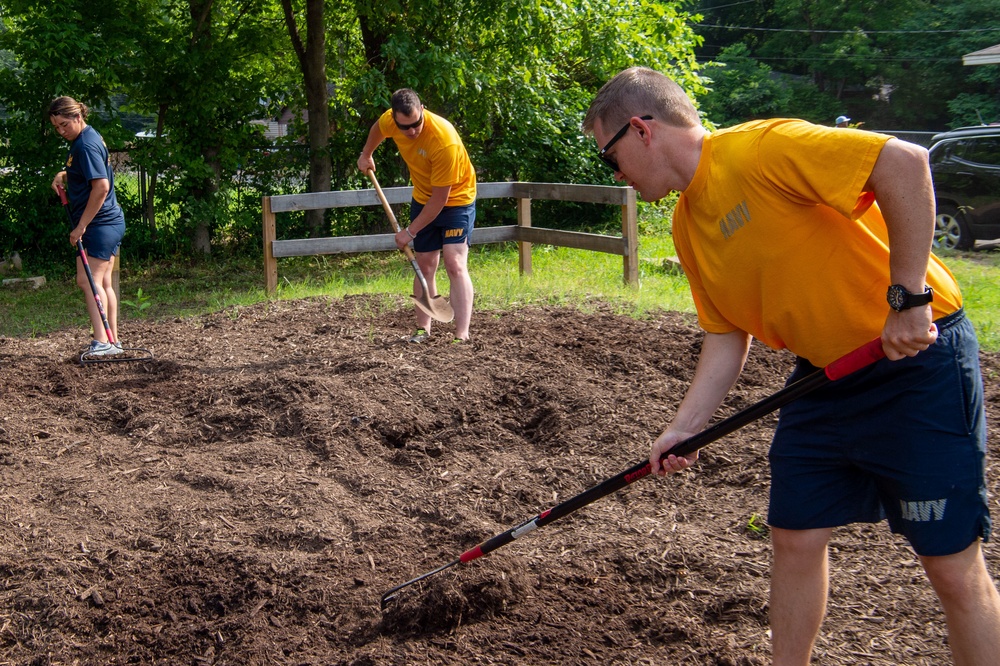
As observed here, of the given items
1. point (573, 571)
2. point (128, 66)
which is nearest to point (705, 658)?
point (573, 571)

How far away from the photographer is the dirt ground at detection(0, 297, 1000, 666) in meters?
3.27

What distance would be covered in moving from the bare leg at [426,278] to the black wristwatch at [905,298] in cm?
502

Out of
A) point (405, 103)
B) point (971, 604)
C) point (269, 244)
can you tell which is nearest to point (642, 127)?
point (971, 604)

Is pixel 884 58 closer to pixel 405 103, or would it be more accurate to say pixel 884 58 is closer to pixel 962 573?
pixel 405 103

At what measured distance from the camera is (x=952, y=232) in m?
12.6

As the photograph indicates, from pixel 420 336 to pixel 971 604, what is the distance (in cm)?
504

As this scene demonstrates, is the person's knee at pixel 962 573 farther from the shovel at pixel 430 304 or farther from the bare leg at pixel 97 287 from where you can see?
the bare leg at pixel 97 287

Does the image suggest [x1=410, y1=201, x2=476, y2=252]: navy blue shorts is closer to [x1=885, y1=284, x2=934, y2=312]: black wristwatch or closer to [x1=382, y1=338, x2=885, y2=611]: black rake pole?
[x1=382, y1=338, x2=885, y2=611]: black rake pole

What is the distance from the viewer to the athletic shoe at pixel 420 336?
6905 millimetres

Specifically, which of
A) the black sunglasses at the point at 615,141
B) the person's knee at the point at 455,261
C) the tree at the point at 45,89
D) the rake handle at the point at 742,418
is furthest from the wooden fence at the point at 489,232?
the black sunglasses at the point at 615,141

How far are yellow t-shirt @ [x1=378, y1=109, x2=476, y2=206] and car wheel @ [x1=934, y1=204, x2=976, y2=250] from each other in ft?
27.2

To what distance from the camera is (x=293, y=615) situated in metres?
3.43

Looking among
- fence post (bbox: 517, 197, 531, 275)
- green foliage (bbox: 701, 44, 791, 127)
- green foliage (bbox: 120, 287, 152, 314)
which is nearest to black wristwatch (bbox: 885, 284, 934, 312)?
fence post (bbox: 517, 197, 531, 275)

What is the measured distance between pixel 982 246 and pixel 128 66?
11.4 m
